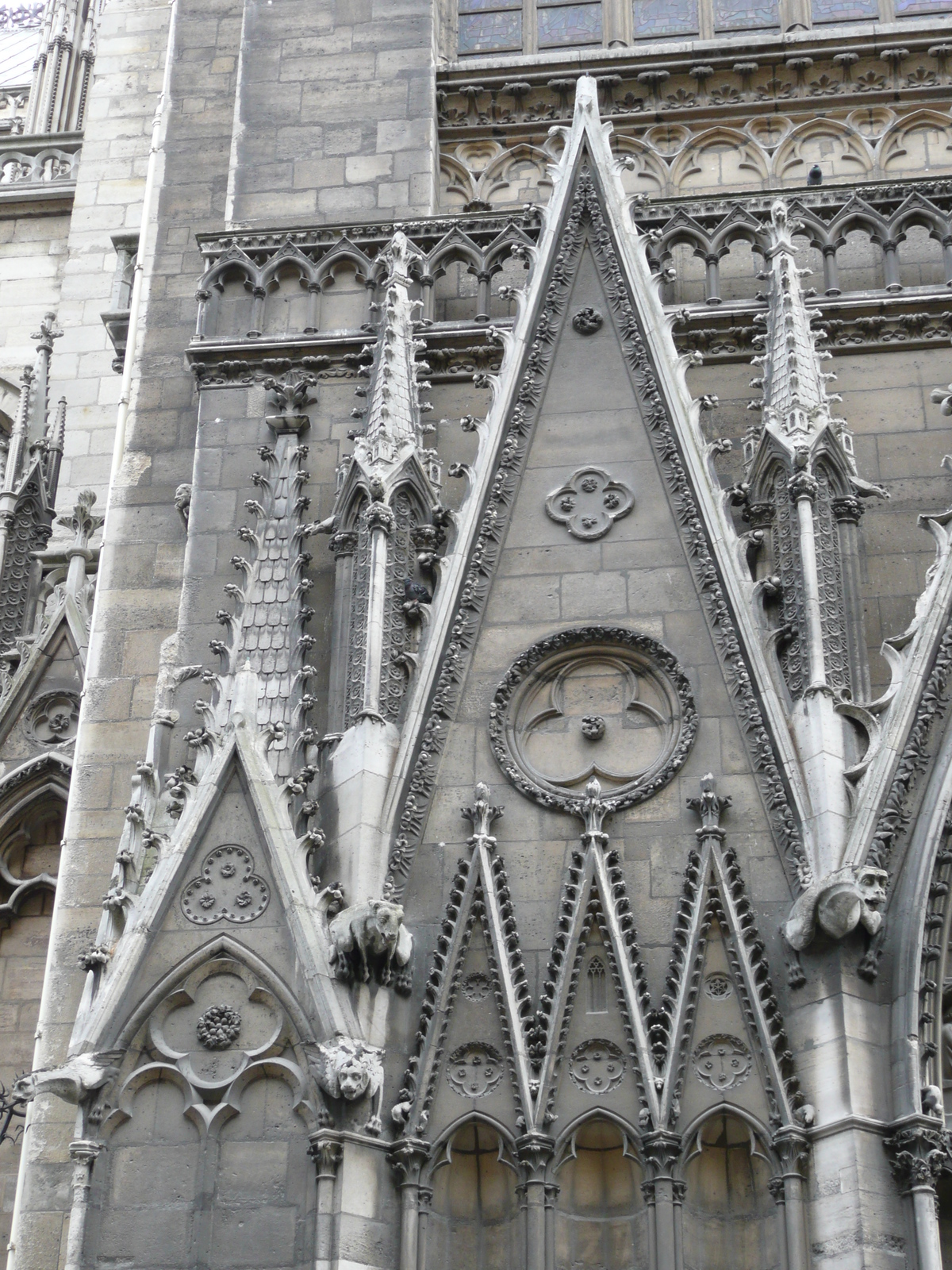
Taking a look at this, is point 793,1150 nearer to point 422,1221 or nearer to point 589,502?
point 422,1221

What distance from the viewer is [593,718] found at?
14.7 metres

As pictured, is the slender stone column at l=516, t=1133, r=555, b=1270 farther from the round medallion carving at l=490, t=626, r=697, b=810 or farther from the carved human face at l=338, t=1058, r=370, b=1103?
the round medallion carving at l=490, t=626, r=697, b=810

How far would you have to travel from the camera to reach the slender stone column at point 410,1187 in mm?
12703

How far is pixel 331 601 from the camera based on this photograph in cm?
1559

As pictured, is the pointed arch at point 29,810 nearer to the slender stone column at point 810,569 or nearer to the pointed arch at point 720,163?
the slender stone column at point 810,569

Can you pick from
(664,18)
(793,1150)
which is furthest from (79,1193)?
(664,18)

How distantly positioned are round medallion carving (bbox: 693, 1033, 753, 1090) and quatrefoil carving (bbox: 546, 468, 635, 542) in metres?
4.02

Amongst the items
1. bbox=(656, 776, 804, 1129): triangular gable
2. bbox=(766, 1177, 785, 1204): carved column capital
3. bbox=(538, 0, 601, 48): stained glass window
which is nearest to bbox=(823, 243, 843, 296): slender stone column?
bbox=(538, 0, 601, 48): stained glass window

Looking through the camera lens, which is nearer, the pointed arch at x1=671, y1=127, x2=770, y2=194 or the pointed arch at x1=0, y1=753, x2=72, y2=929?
the pointed arch at x1=0, y1=753, x2=72, y2=929

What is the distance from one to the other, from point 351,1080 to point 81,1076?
1.73m

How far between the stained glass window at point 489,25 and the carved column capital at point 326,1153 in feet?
39.7

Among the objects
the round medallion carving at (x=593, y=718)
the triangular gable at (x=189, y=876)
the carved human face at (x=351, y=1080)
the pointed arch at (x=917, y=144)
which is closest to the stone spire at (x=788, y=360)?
the round medallion carving at (x=593, y=718)

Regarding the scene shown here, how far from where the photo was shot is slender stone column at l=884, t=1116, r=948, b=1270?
12.2m

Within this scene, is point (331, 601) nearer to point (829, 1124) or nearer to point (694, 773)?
point (694, 773)
